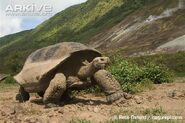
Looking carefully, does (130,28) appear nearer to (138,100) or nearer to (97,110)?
(138,100)

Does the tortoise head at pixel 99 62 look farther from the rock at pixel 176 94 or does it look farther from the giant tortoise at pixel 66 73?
the rock at pixel 176 94

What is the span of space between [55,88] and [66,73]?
1.80 ft

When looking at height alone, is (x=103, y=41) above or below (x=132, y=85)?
below

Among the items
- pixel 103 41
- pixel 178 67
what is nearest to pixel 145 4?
pixel 103 41

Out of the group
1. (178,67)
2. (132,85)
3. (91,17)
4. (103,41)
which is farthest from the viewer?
(91,17)

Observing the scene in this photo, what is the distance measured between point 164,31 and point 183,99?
80.5m

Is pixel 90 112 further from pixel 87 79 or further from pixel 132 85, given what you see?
pixel 132 85

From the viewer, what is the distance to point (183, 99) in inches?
453

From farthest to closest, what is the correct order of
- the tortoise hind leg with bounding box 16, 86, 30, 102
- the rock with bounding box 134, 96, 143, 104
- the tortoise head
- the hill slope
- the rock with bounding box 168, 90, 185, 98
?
the hill slope, the tortoise hind leg with bounding box 16, 86, 30, 102, the rock with bounding box 168, 90, 185, 98, the rock with bounding box 134, 96, 143, 104, the tortoise head

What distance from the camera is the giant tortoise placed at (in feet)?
35.8

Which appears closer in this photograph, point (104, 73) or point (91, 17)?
point (104, 73)

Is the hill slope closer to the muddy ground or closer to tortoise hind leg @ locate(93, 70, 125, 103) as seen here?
the muddy ground

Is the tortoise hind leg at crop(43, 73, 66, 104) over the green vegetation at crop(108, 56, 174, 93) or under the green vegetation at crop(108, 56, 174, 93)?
over

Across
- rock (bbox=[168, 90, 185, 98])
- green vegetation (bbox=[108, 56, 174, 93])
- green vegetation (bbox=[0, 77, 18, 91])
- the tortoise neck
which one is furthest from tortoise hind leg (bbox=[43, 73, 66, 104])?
green vegetation (bbox=[0, 77, 18, 91])
